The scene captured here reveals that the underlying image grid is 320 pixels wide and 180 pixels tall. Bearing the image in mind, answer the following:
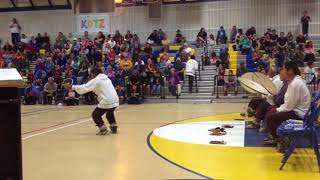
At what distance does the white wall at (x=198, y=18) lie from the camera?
76.1ft

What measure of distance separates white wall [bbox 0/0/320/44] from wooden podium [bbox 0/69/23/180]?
21193 millimetres

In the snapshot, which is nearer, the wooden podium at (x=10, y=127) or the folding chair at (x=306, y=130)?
the wooden podium at (x=10, y=127)

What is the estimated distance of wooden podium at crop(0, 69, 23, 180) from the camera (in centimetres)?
331

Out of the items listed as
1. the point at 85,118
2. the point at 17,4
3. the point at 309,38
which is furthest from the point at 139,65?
the point at 17,4

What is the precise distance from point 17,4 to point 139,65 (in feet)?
39.9

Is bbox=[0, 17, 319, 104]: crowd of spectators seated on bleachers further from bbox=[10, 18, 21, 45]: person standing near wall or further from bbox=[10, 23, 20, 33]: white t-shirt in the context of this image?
bbox=[10, 23, 20, 33]: white t-shirt

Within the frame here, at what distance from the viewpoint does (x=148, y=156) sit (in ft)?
22.7

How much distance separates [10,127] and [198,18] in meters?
21.8

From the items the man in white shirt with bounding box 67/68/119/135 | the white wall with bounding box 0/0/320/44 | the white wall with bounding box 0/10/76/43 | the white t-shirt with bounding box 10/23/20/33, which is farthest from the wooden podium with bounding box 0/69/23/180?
the white t-shirt with bounding box 10/23/20/33

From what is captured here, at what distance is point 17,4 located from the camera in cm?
2773

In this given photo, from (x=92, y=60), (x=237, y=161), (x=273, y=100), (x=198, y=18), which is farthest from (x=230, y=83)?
(x=237, y=161)

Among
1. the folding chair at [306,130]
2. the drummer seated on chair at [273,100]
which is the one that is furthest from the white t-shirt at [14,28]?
the folding chair at [306,130]

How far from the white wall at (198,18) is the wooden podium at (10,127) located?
2119 cm

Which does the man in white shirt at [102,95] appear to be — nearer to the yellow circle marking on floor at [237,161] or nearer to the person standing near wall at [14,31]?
the yellow circle marking on floor at [237,161]
